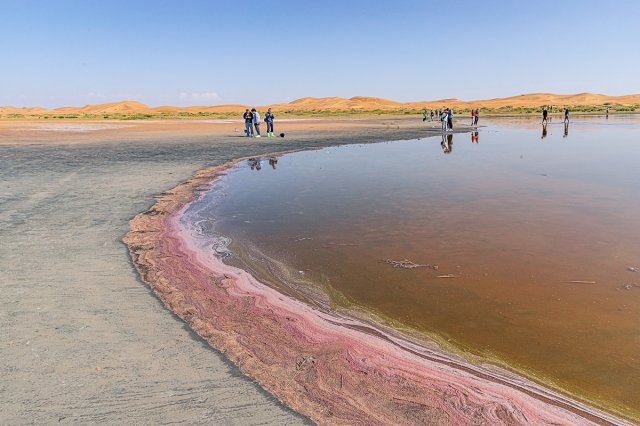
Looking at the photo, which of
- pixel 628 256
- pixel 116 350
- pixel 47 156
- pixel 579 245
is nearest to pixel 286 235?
pixel 116 350

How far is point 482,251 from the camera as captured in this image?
7945 millimetres

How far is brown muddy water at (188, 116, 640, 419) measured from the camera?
16.3ft

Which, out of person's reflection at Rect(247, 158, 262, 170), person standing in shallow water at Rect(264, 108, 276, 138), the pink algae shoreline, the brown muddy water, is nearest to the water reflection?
person's reflection at Rect(247, 158, 262, 170)

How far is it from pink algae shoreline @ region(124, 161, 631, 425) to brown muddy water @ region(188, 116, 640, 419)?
38 centimetres

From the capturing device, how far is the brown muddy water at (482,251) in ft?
16.3

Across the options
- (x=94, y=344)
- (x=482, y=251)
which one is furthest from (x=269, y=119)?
(x=94, y=344)

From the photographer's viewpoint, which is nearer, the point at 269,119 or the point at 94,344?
the point at 94,344

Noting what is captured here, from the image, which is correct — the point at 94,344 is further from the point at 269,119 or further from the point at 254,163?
the point at 269,119

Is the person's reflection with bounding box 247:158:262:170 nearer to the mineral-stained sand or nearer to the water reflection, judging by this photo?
the water reflection

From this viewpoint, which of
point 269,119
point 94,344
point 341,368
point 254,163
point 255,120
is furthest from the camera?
point 255,120

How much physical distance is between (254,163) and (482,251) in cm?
1435

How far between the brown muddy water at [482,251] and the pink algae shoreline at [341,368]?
384mm

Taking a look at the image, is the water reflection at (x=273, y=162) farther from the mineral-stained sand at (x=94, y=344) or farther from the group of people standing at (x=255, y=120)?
the group of people standing at (x=255, y=120)

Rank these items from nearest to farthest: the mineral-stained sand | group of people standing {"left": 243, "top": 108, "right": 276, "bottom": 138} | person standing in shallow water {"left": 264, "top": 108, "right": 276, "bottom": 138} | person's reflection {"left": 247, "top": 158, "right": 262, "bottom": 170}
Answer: the mineral-stained sand, person's reflection {"left": 247, "top": 158, "right": 262, "bottom": 170}, person standing in shallow water {"left": 264, "top": 108, "right": 276, "bottom": 138}, group of people standing {"left": 243, "top": 108, "right": 276, "bottom": 138}
